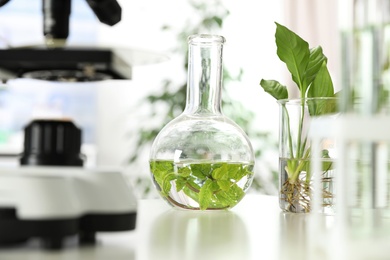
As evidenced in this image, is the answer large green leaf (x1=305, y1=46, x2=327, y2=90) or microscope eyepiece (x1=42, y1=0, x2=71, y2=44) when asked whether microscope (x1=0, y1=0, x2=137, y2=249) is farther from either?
large green leaf (x1=305, y1=46, x2=327, y2=90)

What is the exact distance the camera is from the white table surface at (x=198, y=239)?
0.52 metres

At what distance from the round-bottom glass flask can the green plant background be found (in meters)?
2.32

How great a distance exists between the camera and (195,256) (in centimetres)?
54

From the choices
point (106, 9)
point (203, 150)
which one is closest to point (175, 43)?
point (203, 150)

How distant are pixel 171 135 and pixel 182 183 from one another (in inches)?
3.3

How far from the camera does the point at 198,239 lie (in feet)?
2.19

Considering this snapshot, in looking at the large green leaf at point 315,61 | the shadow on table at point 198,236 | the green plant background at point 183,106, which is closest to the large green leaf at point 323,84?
the large green leaf at point 315,61

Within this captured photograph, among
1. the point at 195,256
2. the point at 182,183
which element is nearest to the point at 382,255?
the point at 195,256

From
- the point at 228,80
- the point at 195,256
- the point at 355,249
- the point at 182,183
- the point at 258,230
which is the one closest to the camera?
the point at 355,249

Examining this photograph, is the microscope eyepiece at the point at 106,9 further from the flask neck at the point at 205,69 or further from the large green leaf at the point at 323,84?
the large green leaf at the point at 323,84

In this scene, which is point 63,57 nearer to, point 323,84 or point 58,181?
point 58,181

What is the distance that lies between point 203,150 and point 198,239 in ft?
0.96

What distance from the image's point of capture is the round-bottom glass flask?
0.94m

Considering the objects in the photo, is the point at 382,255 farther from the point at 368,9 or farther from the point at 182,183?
the point at 182,183
